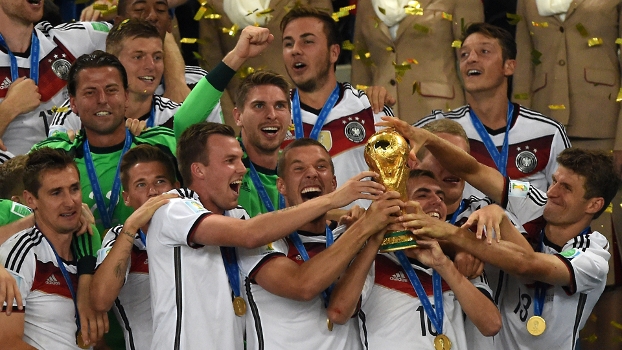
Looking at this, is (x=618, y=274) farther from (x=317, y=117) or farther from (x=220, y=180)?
(x=220, y=180)

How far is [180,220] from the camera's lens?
5.28 m

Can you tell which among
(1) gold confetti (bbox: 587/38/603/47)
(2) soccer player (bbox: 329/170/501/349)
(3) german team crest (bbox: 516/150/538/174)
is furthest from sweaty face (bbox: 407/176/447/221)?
(1) gold confetti (bbox: 587/38/603/47)

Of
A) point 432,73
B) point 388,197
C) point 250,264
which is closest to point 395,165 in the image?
point 388,197

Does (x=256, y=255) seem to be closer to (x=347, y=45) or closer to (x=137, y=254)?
(x=137, y=254)

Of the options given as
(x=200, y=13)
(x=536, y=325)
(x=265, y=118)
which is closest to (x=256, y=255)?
(x=265, y=118)

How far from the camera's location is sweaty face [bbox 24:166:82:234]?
5.60 meters

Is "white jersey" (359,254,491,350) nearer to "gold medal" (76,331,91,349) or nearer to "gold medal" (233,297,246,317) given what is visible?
"gold medal" (233,297,246,317)

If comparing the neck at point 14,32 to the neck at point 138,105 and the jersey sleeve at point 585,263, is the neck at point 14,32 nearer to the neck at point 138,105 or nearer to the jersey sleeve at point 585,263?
the neck at point 138,105

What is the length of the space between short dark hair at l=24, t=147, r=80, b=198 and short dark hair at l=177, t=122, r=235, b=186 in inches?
21.4

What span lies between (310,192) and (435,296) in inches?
31.1

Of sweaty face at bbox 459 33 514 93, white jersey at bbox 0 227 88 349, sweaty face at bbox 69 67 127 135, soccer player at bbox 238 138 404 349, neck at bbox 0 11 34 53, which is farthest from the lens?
sweaty face at bbox 459 33 514 93

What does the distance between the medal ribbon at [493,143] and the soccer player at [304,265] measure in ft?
5.18

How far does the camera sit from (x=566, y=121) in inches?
311

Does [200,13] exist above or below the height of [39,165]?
above
